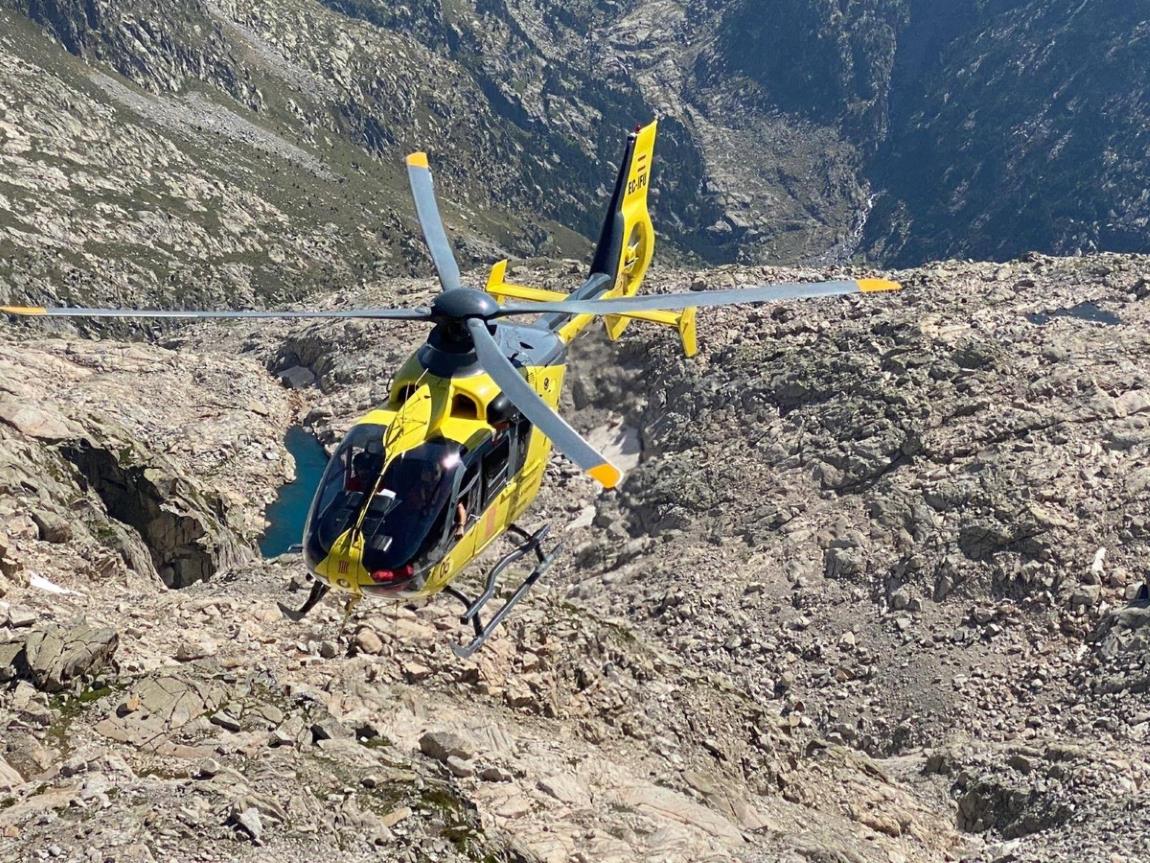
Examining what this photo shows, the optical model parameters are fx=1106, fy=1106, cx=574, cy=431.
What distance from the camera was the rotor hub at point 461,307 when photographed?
787 inches

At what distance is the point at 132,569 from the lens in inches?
1298

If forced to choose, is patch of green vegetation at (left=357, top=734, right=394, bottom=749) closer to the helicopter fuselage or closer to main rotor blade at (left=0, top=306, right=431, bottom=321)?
the helicopter fuselage

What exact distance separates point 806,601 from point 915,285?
2419 centimetres

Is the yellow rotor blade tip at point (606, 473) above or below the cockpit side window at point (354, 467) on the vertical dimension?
above

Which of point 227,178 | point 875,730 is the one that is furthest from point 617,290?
point 227,178

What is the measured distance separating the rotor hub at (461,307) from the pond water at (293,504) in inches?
1784

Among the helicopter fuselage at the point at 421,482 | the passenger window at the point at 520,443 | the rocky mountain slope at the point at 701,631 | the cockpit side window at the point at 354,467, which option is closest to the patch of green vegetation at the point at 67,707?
the rocky mountain slope at the point at 701,631

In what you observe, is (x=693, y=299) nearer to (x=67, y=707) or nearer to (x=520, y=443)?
(x=520, y=443)

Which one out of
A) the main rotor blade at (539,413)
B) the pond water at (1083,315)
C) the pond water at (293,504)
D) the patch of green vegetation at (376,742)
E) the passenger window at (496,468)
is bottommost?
the pond water at (293,504)

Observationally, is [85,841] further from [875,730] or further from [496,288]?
[875,730]

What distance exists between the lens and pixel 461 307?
20.0 m

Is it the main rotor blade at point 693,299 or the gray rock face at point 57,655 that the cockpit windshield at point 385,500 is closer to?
the main rotor blade at point 693,299

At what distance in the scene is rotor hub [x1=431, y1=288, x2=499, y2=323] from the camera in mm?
20000

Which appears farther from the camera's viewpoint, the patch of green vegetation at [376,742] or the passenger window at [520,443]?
the passenger window at [520,443]
